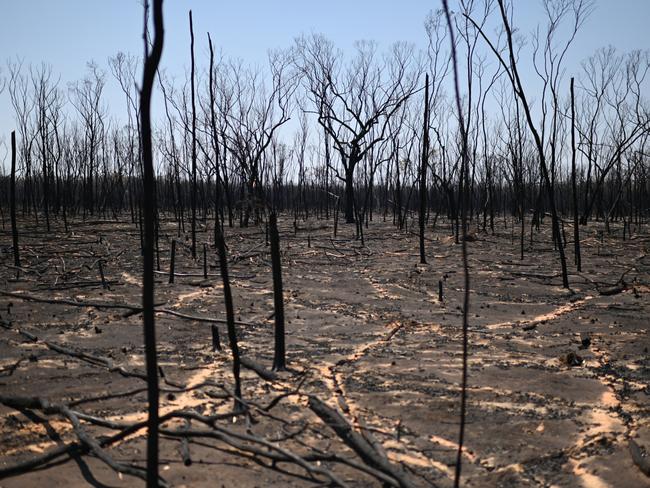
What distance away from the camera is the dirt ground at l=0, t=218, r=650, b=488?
221 cm

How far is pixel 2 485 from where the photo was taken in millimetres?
1970

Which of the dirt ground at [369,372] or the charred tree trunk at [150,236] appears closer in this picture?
the charred tree trunk at [150,236]

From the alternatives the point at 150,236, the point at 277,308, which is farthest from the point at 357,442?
the point at 150,236

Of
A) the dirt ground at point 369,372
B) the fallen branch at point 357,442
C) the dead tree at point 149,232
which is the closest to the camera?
the dead tree at point 149,232

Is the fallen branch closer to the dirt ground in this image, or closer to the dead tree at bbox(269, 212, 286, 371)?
the dirt ground

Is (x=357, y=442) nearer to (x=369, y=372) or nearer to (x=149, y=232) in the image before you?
(x=369, y=372)

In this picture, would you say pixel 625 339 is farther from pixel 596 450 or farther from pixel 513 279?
pixel 513 279

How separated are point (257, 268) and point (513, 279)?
3778mm

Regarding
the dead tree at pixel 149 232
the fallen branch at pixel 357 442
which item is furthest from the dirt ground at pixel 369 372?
the dead tree at pixel 149 232

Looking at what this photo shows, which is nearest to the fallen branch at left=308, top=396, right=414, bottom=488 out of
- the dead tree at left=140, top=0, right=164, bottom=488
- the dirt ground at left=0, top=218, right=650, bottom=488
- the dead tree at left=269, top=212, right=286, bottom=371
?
the dirt ground at left=0, top=218, right=650, bottom=488

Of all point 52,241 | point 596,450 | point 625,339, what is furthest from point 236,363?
point 52,241

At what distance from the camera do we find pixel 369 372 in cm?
346

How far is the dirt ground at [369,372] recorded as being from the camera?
221 cm

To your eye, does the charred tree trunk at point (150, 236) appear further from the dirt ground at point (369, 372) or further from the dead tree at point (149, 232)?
the dirt ground at point (369, 372)
